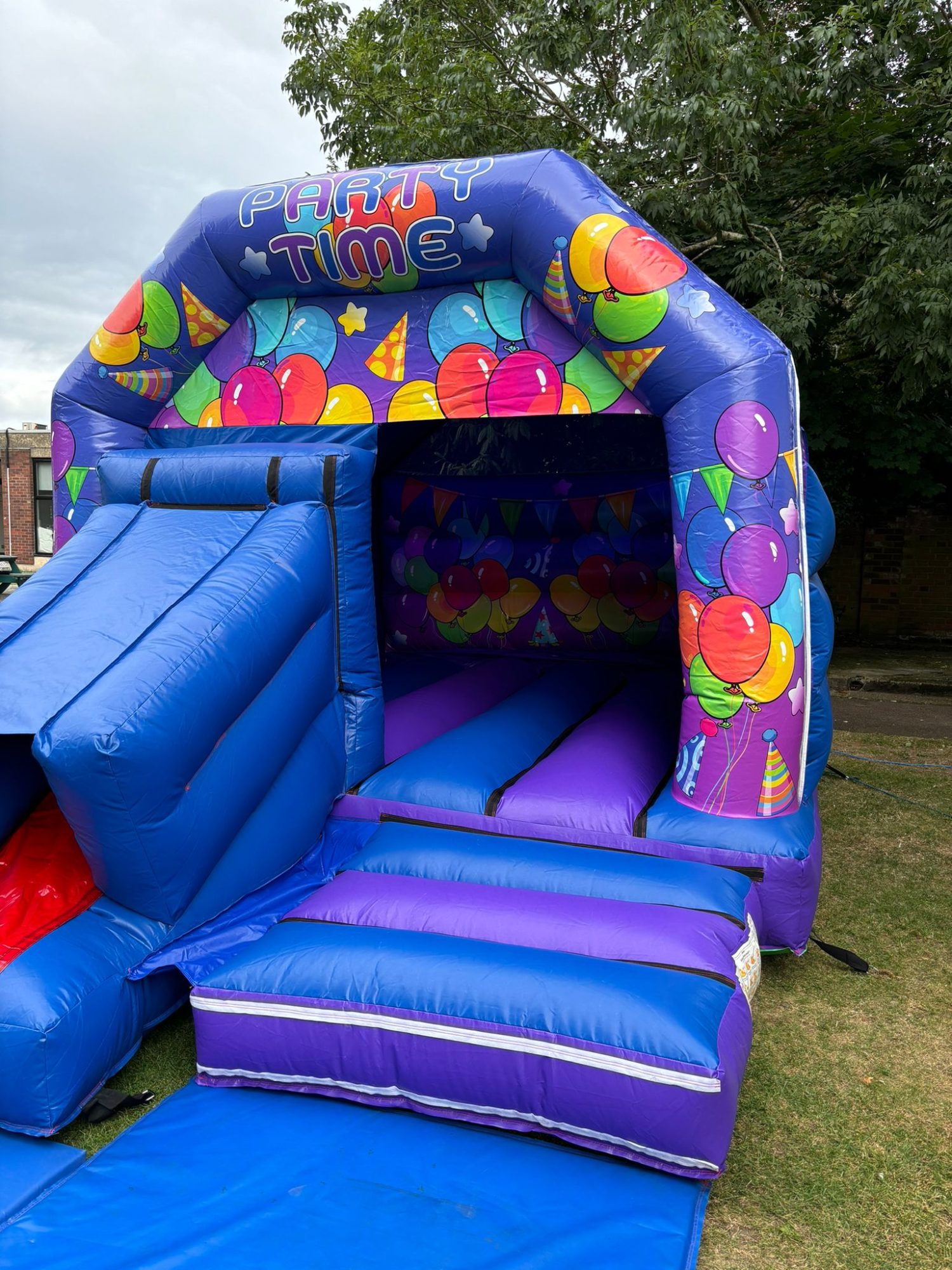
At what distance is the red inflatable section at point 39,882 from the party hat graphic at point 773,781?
1.88 meters

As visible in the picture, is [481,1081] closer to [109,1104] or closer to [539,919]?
[539,919]

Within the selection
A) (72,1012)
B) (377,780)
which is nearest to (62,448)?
(377,780)

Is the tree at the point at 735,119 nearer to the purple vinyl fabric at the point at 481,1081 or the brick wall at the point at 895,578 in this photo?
the brick wall at the point at 895,578

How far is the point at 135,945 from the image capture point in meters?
2.29

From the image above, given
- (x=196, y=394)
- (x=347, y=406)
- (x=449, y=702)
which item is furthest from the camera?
(x=449, y=702)

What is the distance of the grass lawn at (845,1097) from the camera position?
1.80 metres

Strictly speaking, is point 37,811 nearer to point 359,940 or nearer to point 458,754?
point 359,940

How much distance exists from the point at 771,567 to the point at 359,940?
5.09 feet

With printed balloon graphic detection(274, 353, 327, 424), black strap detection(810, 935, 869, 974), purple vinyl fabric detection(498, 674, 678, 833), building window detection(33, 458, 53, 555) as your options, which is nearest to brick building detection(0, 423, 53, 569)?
building window detection(33, 458, 53, 555)

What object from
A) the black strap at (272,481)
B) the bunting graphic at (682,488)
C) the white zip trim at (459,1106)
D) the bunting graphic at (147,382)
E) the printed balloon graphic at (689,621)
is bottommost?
the white zip trim at (459,1106)

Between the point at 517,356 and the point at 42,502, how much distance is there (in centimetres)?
1655

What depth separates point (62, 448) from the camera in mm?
3543

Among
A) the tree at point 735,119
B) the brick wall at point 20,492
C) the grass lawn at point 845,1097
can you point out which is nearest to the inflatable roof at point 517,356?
the grass lawn at point 845,1097

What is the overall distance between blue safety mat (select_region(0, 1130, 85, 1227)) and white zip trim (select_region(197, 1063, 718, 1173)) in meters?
0.34
